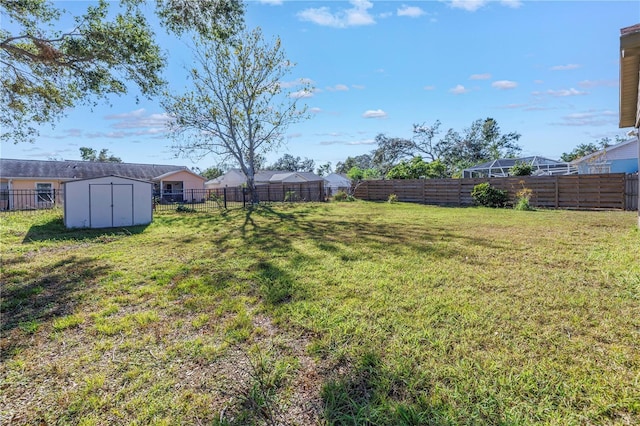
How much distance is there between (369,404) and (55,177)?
27236 millimetres

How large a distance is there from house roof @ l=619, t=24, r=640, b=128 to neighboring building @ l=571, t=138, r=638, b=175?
1314 centimetres

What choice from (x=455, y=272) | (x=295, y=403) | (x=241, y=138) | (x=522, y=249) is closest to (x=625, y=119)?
(x=522, y=249)

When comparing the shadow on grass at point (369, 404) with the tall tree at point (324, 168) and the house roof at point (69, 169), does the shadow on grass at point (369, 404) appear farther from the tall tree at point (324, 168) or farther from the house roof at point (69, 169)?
the tall tree at point (324, 168)

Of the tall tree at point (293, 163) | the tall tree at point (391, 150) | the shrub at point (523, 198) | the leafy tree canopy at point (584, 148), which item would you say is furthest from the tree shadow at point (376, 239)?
the tall tree at point (293, 163)

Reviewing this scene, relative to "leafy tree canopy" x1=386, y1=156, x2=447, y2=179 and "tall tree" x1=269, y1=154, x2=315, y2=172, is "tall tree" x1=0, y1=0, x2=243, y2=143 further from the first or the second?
"tall tree" x1=269, y1=154, x2=315, y2=172

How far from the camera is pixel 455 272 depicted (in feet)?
13.7

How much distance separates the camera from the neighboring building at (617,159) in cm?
1708

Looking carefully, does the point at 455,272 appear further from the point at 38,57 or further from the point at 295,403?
the point at 38,57

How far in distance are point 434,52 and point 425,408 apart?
12.6 meters

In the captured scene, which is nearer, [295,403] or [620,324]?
[295,403]

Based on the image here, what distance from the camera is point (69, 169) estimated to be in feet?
74.6

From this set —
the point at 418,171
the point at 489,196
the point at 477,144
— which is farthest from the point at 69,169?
the point at 477,144

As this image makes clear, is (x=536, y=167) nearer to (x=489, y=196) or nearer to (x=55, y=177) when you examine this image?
(x=489, y=196)

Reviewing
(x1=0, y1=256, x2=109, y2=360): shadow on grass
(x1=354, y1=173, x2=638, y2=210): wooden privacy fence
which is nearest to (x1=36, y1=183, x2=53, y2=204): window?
(x1=0, y1=256, x2=109, y2=360): shadow on grass
